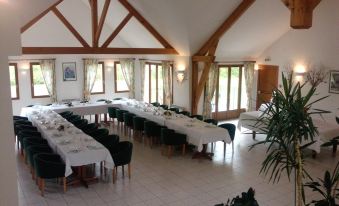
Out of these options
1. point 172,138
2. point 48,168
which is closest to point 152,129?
point 172,138

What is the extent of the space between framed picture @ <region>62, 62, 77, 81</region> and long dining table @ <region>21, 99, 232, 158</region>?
173 cm

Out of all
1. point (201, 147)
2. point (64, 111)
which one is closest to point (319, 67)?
point (201, 147)

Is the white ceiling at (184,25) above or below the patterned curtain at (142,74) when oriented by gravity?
above

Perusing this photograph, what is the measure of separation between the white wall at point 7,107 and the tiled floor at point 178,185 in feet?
8.84

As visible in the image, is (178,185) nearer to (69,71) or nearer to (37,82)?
(69,71)

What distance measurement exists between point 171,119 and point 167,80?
3.67m

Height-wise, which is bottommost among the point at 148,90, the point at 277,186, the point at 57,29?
the point at 277,186

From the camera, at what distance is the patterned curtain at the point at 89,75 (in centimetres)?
1367

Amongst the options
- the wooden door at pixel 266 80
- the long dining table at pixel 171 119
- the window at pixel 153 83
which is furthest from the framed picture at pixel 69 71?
the wooden door at pixel 266 80

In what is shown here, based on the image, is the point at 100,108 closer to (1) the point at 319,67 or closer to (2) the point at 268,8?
(2) the point at 268,8

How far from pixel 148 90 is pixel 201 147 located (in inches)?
288

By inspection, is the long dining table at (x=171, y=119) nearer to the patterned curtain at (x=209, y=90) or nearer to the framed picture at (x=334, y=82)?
the patterned curtain at (x=209, y=90)

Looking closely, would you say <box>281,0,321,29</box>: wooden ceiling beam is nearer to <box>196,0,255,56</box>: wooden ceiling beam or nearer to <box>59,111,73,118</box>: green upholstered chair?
<box>196,0,255,56</box>: wooden ceiling beam

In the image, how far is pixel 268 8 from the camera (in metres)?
10.2
